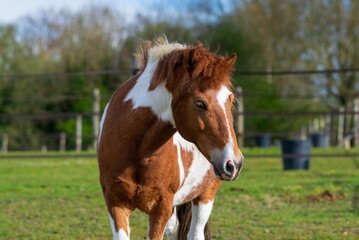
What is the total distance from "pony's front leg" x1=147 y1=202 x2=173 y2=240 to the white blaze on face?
610 mm

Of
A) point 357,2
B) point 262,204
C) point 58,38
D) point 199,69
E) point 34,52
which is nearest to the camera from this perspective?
point 199,69

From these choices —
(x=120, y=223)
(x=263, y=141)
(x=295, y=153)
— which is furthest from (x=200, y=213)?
(x=263, y=141)

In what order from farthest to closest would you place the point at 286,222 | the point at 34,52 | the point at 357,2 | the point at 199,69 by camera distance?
the point at 34,52
the point at 357,2
the point at 286,222
the point at 199,69

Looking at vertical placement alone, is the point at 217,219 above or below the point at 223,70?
below

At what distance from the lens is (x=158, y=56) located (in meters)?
3.96

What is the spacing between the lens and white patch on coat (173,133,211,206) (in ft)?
13.9

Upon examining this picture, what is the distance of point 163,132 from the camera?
12.7 feet

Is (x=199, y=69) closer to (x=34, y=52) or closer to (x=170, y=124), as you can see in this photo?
(x=170, y=124)

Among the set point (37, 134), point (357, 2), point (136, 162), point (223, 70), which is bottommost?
point (37, 134)

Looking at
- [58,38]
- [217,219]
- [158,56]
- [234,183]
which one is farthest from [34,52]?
[158,56]

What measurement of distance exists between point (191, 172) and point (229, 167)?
1036 millimetres

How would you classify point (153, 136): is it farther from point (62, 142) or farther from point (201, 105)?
point (62, 142)

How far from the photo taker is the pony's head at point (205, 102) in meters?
3.38

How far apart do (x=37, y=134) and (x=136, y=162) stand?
77.2 feet
